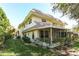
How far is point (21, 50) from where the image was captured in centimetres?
346

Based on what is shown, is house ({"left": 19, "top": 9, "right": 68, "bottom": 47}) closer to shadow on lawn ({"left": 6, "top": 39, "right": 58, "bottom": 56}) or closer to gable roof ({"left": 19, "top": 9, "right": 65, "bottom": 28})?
gable roof ({"left": 19, "top": 9, "right": 65, "bottom": 28})

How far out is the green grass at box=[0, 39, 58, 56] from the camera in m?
3.44

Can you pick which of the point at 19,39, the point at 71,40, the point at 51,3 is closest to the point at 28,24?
the point at 19,39

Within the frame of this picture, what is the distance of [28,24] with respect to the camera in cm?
351

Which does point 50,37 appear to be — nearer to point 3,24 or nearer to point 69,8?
point 69,8

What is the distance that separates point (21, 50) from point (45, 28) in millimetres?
513

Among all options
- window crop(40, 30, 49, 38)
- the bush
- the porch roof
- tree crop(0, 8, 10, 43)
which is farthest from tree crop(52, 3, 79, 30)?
tree crop(0, 8, 10, 43)

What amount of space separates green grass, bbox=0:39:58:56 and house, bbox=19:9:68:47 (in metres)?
0.11

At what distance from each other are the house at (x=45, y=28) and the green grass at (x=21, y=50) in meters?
0.11

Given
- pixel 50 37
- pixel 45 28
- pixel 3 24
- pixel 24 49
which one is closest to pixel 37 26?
pixel 45 28

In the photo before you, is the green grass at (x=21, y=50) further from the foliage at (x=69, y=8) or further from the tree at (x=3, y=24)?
the foliage at (x=69, y=8)

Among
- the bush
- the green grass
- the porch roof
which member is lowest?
the green grass

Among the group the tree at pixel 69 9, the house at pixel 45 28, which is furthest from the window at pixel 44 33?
the tree at pixel 69 9

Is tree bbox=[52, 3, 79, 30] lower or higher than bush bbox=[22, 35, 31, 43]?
higher
